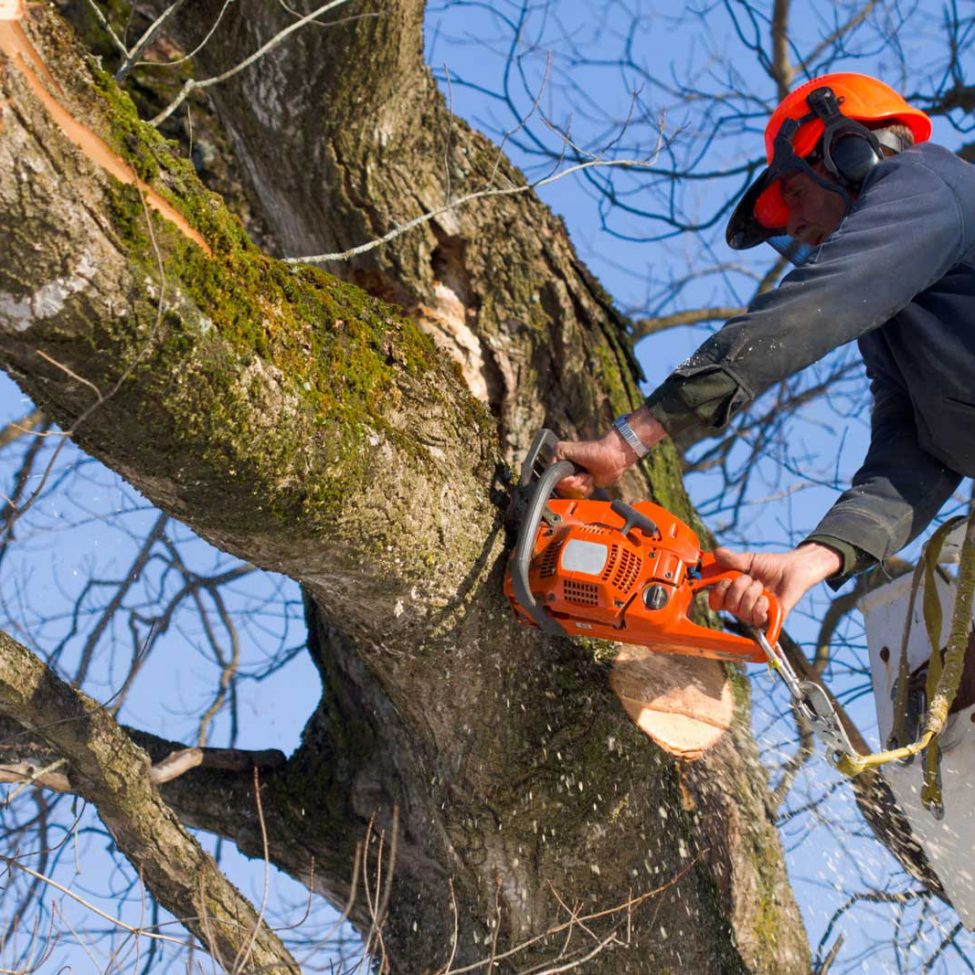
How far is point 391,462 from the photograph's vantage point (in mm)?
2020

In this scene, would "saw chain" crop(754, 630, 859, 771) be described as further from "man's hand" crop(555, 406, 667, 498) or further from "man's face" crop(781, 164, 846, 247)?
"man's face" crop(781, 164, 846, 247)

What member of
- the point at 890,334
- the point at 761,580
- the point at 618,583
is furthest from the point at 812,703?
the point at 890,334

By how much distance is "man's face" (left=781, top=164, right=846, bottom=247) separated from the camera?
278 centimetres

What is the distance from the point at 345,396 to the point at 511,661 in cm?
79

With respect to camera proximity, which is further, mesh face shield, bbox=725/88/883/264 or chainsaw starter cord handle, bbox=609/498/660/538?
mesh face shield, bbox=725/88/883/264

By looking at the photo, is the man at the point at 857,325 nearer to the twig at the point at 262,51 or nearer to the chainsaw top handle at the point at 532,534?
the chainsaw top handle at the point at 532,534

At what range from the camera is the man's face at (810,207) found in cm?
278

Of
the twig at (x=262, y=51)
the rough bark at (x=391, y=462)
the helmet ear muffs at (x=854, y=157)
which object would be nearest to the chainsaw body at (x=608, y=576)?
the rough bark at (x=391, y=462)

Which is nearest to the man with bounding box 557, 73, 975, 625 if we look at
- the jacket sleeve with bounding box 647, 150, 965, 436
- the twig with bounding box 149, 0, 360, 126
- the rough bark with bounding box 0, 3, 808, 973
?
the jacket sleeve with bounding box 647, 150, 965, 436

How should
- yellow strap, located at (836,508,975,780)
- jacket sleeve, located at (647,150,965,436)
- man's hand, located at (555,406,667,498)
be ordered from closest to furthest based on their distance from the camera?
jacket sleeve, located at (647,150,965,436) < man's hand, located at (555,406,667,498) < yellow strap, located at (836,508,975,780)

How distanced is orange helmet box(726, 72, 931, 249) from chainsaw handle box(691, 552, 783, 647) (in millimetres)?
1009

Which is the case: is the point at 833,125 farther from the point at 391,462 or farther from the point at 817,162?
the point at 391,462

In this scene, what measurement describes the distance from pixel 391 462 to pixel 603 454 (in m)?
0.57

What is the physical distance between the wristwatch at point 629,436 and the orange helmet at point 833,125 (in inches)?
34.4
